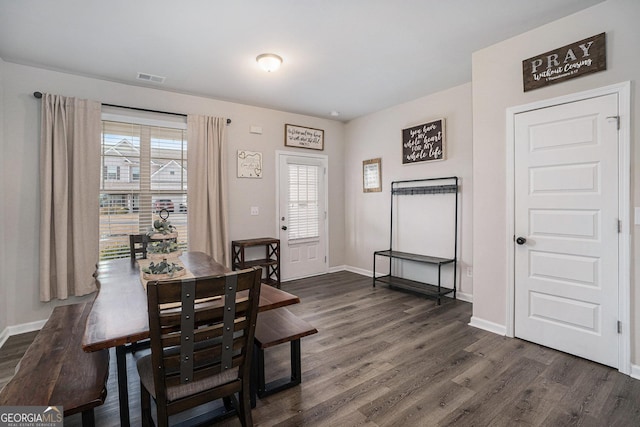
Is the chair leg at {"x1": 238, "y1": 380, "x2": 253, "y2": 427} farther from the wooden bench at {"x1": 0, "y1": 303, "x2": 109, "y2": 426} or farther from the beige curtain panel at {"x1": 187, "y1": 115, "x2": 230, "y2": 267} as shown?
the beige curtain panel at {"x1": 187, "y1": 115, "x2": 230, "y2": 267}

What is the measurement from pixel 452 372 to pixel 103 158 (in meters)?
4.29

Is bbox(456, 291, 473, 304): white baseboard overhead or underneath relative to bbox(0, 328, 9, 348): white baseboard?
overhead

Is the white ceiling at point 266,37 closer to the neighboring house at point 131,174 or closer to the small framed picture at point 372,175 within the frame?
the neighboring house at point 131,174

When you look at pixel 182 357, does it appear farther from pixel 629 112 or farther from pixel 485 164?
pixel 629 112

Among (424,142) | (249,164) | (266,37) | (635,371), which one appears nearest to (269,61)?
(266,37)

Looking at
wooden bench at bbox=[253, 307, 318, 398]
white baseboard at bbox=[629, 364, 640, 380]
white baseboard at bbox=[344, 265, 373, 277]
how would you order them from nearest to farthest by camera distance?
wooden bench at bbox=[253, 307, 318, 398]
white baseboard at bbox=[629, 364, 640, 380]
white baseboard at bbox=[344, 265, 373, 277]

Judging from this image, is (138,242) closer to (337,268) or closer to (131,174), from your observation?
(131,174)

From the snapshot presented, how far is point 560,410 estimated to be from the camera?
1.92 metres

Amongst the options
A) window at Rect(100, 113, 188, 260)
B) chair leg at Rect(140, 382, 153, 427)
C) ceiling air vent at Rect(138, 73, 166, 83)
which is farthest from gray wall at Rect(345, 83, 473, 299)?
chair leg at Rect(140, 382, 153, 427)

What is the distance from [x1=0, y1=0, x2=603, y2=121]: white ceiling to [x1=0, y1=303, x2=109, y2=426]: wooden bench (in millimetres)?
2411

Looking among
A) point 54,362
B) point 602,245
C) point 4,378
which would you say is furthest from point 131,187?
point 602,245

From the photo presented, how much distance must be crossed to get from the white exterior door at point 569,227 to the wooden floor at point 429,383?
26 centimetres

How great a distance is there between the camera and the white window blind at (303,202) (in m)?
5.18

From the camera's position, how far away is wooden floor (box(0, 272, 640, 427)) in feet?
6.11
